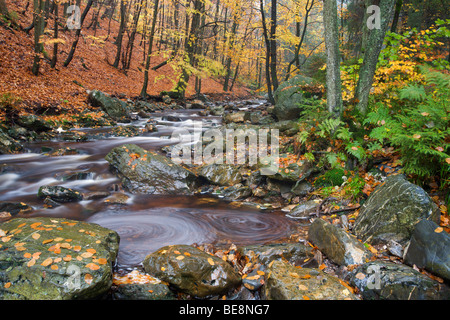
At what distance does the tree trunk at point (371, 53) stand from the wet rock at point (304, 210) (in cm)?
269

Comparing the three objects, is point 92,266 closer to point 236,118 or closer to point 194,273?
point 194,273

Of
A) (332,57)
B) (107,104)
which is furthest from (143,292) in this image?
(107,104)

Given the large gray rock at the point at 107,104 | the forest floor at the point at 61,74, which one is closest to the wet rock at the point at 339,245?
the forest floor at the point at 61,74

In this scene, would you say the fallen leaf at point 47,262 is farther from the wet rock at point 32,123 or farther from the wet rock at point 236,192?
the wet rock at point 32,123

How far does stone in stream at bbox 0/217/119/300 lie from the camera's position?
8.98 feet

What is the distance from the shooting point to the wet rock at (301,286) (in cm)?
294

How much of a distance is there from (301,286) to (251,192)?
13.2 feet

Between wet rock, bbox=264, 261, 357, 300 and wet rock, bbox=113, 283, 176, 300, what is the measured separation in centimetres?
122

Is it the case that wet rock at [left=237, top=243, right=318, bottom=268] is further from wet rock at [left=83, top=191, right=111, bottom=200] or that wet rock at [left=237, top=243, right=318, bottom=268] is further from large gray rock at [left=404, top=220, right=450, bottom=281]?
wet rock at [left=83, top=191, right=111, bottom=200]

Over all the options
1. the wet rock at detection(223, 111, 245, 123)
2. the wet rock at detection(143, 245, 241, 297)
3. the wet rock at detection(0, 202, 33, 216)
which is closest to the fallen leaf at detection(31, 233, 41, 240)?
the wet rock at detection(143, 245, 241, 297)

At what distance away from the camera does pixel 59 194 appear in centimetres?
621

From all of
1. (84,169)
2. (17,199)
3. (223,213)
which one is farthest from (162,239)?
(84,169)
